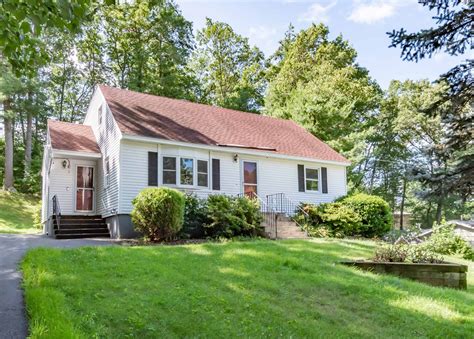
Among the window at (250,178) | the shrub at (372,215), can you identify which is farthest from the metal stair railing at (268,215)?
the shrub at (372,215)

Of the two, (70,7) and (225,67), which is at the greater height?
(225,67)

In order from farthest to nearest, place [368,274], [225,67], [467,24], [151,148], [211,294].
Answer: [225,67] → [151,148] → [368,274] → [211,294] → [467,24]

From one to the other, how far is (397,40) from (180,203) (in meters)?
8.63

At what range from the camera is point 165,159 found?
1515cm

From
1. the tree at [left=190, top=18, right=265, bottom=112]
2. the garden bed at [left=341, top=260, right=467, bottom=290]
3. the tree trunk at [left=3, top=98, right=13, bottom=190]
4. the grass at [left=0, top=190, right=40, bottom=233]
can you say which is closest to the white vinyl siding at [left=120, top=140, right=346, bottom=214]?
the garden bed at [left=341, top=260, right=467, bottom=290]

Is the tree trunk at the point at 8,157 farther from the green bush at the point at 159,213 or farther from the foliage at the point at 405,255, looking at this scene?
the foliage at the point at 405,255

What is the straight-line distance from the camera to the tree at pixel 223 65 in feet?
112

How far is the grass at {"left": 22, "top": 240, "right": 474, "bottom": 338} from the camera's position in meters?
4.39

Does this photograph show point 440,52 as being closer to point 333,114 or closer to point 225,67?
point 333,114

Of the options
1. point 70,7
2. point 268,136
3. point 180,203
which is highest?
point 268,136

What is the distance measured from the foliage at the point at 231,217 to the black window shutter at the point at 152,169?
2.40 metres

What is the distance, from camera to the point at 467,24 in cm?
463

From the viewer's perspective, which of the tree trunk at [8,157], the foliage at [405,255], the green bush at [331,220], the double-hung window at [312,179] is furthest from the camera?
the tree trunk at [8,157]

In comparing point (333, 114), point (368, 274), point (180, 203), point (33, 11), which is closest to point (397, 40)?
point (33, 11)
